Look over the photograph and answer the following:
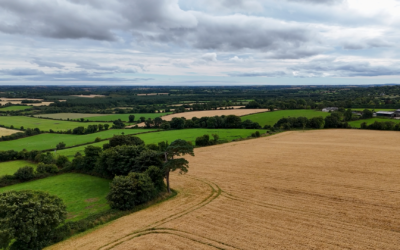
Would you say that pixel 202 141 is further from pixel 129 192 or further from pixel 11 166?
pixel 11 166

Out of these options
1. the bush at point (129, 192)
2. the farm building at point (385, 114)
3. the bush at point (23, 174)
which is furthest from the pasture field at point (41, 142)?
the farm building at point (385, 114)

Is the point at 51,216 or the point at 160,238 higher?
the point at 51,216

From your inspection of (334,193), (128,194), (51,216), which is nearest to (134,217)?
(128,194)

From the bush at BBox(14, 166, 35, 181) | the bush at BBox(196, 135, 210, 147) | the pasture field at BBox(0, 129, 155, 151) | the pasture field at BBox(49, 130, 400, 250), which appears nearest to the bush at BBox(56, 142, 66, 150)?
the pasture field at BBox(0, 129, 155, 151)

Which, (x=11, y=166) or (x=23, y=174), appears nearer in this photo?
(x=23, y=174)

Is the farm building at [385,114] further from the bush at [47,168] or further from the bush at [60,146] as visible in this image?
the bush at [60,146]

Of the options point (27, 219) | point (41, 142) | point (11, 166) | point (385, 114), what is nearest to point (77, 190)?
point (27, 219)

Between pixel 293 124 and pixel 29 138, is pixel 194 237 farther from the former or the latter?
pixel 29 138
